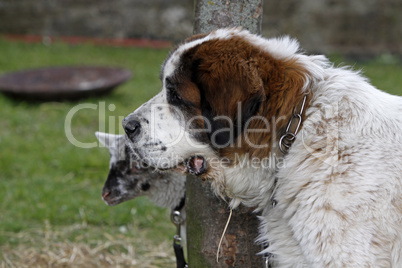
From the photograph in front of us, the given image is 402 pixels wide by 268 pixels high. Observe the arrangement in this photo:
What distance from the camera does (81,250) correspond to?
4285 mm

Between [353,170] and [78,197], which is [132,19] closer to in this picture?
[78,197]

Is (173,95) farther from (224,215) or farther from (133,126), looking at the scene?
(224,215)

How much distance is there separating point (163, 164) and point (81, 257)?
1889 millimetres

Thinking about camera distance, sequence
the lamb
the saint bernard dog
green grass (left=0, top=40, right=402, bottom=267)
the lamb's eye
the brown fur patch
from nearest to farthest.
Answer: the saint bernard dog → the brown fur patch → the lamb's eye → the lamb → green grass (left=0, top=40, right=402, bottom=267)

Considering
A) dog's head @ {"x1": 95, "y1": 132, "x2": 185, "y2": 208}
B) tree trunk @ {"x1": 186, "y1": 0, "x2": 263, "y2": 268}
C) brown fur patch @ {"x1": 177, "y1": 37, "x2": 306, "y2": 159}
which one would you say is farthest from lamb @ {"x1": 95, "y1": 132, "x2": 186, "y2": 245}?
brown fur patch @ {"x1": 177, "y1": 37, "x2": 306, "y2": 159}

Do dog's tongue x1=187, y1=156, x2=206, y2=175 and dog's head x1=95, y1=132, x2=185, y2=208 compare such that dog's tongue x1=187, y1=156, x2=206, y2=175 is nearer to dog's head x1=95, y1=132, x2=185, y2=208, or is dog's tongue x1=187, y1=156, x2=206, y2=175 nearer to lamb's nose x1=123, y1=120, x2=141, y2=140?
lamb's nose x1=123, y1=120, x2=141, y2=140

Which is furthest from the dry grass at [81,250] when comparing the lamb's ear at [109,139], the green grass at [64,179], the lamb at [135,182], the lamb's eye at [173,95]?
the lamb's eye at [173,95]

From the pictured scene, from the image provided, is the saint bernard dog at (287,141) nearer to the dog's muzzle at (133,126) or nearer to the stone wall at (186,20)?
the dog's muzzle at (133,126)

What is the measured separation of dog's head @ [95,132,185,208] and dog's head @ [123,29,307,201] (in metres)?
1.17

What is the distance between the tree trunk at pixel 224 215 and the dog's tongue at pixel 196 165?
261mm

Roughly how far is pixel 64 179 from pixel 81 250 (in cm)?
172

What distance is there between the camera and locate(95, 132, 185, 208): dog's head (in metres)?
3.89

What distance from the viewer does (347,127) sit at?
240 centimetres

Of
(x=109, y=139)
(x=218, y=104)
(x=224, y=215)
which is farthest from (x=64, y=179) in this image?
(x=218, y=104)
